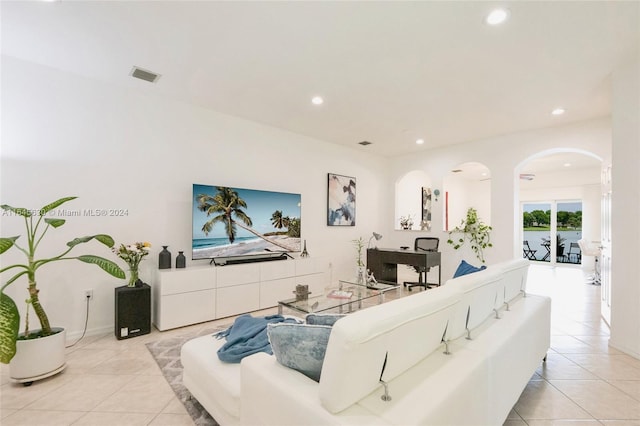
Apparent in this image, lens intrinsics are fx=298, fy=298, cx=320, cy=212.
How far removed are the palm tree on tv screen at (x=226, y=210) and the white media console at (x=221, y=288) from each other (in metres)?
0.52

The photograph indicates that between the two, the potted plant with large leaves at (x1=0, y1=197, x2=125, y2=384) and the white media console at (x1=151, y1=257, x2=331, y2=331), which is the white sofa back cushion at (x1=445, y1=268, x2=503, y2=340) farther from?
the white media console at (x1=151, y1=257, x2=331, y2=331)

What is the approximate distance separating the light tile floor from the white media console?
1.16ft

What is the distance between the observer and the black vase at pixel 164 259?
11.7 feet

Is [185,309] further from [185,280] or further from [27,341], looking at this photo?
[27,341]

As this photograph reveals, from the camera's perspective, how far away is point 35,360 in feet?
7.46

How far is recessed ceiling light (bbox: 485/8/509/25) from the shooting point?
220cm

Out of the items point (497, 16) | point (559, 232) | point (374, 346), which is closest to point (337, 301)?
point (374, 346)

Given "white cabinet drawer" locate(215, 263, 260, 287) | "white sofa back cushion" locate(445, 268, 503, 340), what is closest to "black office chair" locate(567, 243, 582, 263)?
"white sofa back cushion" locate(445, 268, 503, 340)

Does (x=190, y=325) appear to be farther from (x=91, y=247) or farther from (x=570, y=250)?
(x=570, y=250)

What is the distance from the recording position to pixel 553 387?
229 cm

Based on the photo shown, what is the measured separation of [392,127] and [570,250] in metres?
7.69

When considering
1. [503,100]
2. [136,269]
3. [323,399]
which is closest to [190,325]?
[136,269]

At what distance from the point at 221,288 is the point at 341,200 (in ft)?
9.72

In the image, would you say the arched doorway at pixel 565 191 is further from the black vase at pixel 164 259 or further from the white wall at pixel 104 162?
the black vase at pixel 164 259
